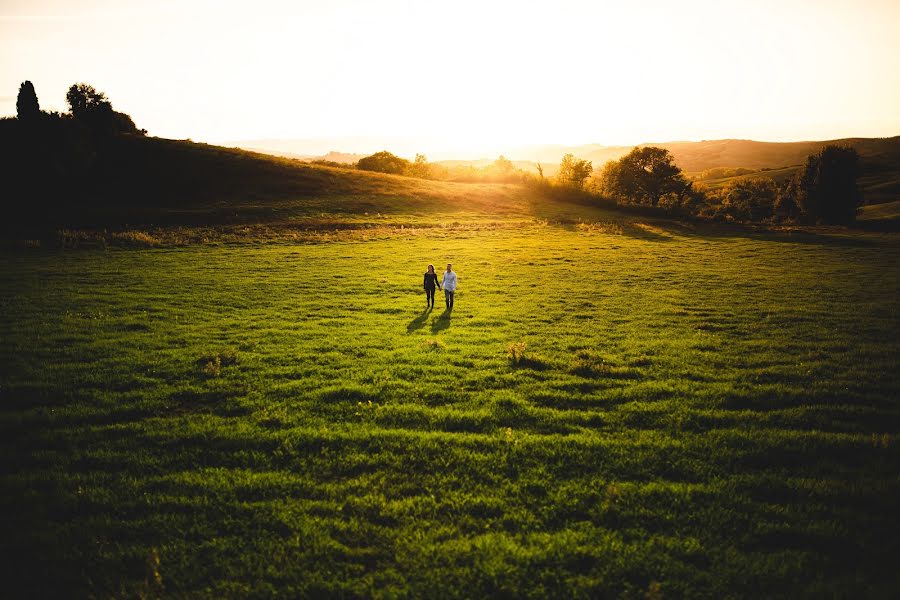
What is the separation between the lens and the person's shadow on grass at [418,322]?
1848 centimetres

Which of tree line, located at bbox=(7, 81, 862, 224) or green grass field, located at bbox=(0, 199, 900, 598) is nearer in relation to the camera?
green grass field, located at bbox=(0, 199, 900, 598)

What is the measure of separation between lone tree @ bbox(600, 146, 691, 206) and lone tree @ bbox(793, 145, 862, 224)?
24008 millimetres

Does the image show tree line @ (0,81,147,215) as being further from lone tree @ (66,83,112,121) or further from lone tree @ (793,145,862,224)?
lone tree @ (793,145,862,224)

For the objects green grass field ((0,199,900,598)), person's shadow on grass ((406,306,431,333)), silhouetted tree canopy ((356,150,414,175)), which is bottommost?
green grass field ((0,199,900,598))

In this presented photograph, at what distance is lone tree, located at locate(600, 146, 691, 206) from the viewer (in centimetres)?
8962

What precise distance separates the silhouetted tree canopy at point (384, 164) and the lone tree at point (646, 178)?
53475mm

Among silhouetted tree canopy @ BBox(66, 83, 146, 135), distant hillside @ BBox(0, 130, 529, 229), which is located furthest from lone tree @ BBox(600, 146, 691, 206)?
silhouetted tree canopy @ BBox(66, 83, 146, 135)

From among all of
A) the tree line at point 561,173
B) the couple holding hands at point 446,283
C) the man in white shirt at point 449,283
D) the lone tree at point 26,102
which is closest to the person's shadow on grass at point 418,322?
the couple holding hands at point 446,283

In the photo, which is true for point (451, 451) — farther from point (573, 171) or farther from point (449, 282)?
point (573, 171)

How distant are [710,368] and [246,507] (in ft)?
43.4

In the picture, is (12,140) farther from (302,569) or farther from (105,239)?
(302,569)

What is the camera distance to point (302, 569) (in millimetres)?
5996

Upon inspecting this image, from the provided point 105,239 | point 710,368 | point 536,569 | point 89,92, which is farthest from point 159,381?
point 89,92

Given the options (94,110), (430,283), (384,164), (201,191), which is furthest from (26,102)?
(430,283)
